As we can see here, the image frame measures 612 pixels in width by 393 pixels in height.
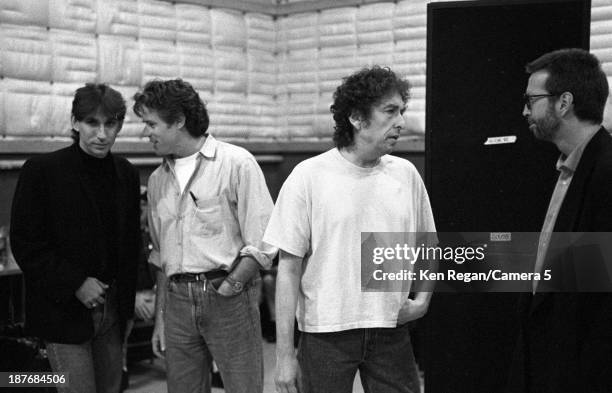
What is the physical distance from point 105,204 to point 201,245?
428 mm

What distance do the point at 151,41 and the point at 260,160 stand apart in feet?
4.73

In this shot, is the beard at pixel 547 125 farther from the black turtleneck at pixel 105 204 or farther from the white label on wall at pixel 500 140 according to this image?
the black turtleneck at pixel 105 204

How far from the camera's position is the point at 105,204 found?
296cm

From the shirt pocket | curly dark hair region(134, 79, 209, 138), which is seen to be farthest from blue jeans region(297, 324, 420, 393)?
curly dark hair region(134, 79, 209, 138)

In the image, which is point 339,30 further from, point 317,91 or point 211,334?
point 211,334

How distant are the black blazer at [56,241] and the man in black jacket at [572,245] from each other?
1582 millimetres

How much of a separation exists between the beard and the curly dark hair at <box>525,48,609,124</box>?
0.07 meters

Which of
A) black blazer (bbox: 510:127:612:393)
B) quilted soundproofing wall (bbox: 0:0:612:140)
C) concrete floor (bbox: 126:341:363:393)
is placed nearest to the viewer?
black blazer (bbox: 510:127:612:393)

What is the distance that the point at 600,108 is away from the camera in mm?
2439

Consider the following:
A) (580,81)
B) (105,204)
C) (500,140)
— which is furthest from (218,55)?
(580,81)

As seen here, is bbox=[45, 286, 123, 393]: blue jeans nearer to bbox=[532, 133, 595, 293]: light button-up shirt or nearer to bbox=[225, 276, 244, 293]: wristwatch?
bbox=[225, 276, 244, 293]: wristwatch

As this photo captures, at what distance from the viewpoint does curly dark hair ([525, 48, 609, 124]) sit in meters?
2.43

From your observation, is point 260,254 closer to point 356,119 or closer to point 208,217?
point 208,217

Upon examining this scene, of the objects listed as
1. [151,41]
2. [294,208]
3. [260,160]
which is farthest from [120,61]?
[294,208]
